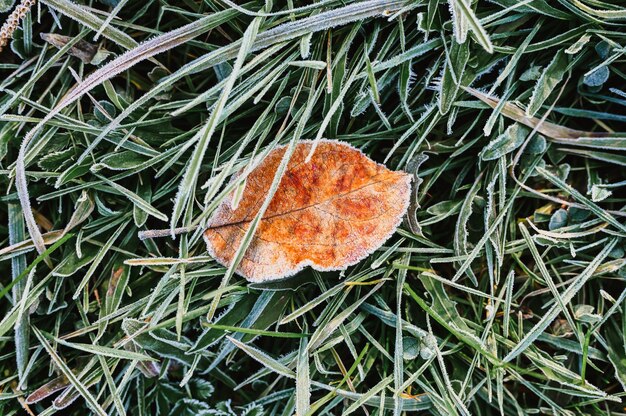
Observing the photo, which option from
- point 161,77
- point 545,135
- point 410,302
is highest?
point 161,77

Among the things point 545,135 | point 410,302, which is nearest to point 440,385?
point 410,302

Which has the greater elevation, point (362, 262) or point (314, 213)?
point (314, 213)

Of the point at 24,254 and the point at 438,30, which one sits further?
the point at 24,254

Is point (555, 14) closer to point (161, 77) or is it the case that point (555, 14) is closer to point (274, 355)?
point (161, 77)
